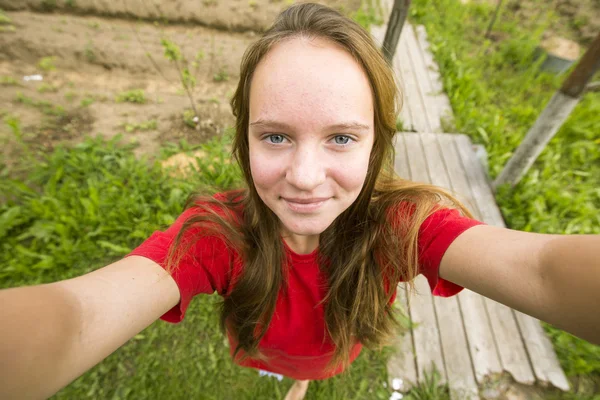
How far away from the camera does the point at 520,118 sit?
377cm

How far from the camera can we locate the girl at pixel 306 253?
68cm

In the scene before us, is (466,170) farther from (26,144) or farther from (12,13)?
(12,13)

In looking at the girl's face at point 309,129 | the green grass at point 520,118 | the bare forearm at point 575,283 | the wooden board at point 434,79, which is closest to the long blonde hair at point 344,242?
the girl's face at point 309,129

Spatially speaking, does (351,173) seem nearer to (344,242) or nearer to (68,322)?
(344,242)

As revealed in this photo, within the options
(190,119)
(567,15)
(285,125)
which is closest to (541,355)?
(285,125)

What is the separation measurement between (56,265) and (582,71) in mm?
4344

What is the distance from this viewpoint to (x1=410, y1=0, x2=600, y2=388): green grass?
2.84 metres

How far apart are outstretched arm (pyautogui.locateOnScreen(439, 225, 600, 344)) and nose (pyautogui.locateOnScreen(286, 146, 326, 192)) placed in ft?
1.65

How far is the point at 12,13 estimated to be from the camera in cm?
486

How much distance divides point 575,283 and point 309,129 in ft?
2.29

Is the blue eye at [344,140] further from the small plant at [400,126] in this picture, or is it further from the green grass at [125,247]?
the small plant at [400,126]

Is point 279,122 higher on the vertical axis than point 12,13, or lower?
higher

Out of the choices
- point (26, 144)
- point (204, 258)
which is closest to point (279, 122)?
point (204, 258)

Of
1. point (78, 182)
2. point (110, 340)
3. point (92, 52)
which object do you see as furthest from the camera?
point (92, 52)
